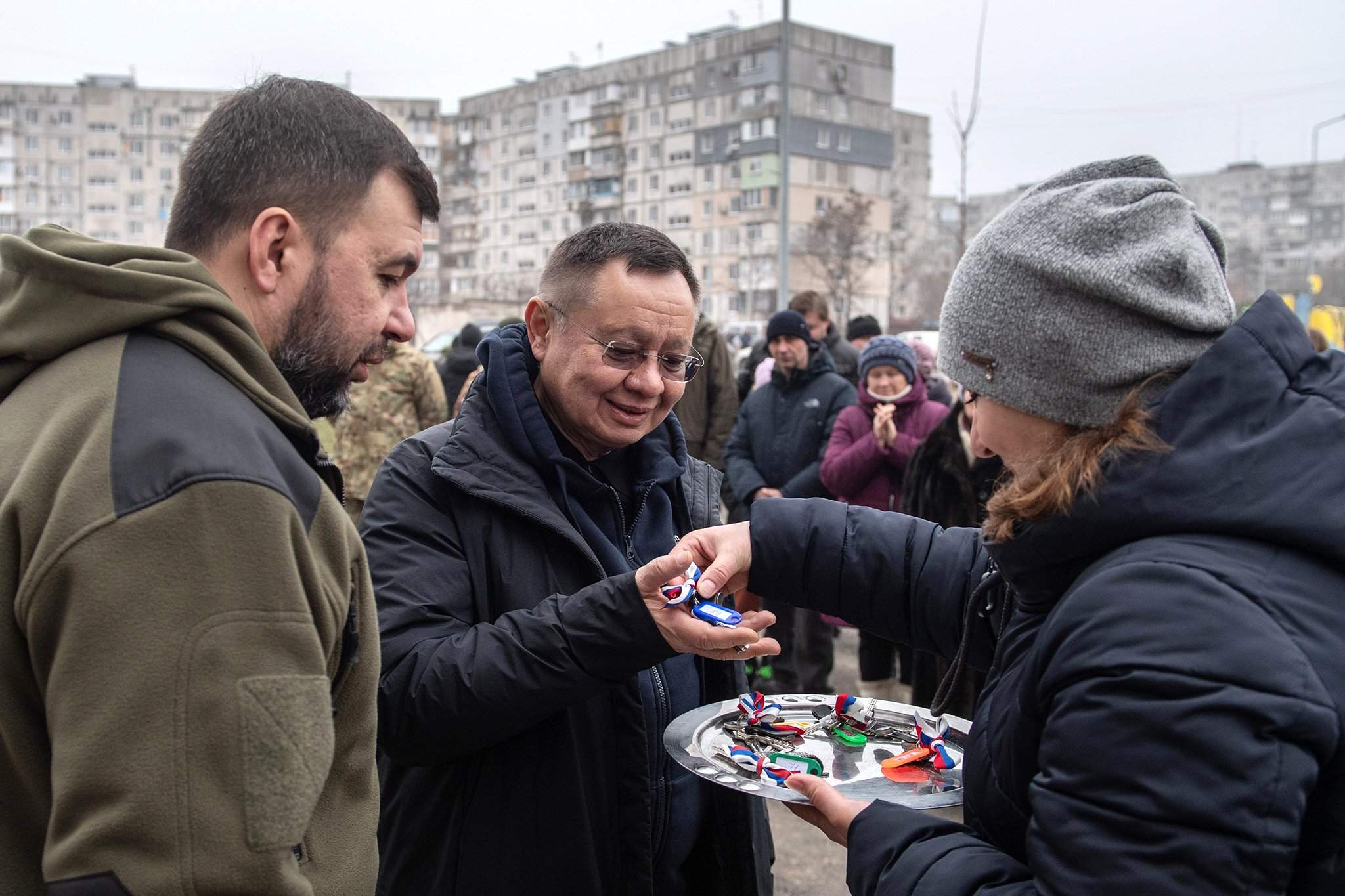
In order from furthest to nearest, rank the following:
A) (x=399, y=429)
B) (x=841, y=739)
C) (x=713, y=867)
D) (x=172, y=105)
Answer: (x=172, y=105), (x=399, y=429), (x=713, y=867), (x=841, y=739)

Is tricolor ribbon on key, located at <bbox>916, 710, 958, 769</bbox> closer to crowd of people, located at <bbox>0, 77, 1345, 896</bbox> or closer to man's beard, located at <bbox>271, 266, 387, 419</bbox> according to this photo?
crowd of people, located at <bbox>0, 77, 1345, 896</bbox>

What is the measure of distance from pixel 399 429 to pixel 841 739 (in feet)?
15.2

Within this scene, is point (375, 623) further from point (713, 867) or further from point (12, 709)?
point (713, 867)

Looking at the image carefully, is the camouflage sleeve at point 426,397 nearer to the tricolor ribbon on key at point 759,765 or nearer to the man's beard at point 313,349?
the tricolor ribbon on key at point 759,765

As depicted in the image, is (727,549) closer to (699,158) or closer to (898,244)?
(699,158)

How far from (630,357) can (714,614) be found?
740 mm

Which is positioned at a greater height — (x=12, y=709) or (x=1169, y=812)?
(x=12, y=709)

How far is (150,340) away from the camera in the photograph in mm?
1283

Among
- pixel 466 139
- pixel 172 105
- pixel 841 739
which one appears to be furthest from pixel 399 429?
pixel 172 105

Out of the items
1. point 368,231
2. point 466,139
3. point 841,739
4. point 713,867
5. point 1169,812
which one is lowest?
point 713,867

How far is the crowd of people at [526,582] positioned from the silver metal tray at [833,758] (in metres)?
0.10

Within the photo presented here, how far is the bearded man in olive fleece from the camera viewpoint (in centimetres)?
111

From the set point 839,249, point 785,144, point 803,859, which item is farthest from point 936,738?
point 839,249

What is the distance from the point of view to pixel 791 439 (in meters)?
6.30
